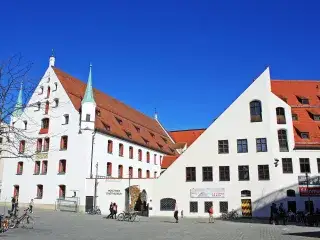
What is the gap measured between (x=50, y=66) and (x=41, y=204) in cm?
1926

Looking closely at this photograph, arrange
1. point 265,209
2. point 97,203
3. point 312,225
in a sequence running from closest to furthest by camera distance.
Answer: point 312,225 < point 265,209 < point 97,203

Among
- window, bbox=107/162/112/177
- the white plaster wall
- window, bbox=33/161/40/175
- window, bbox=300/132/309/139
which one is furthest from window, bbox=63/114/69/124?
window, bbox=300/132/309/139

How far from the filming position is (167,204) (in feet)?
132

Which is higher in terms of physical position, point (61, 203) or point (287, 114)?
point (287, 114)

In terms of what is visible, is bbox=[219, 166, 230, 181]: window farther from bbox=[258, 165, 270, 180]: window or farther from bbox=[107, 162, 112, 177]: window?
bbox=[107, 162, 112, 177]: window

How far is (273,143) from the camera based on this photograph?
38.7m

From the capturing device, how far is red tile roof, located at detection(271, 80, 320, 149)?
39.2 m

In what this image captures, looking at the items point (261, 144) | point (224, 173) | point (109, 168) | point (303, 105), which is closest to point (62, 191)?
point (109, 168)

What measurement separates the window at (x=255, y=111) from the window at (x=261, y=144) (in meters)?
2.18

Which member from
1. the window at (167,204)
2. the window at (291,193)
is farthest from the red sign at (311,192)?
the window at (167,204)

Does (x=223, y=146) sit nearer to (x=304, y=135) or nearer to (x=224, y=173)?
(x=224, y=173)

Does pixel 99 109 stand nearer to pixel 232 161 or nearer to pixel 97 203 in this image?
pixel 97 203

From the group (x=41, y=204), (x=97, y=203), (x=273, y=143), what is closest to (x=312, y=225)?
(x=273, y=143)

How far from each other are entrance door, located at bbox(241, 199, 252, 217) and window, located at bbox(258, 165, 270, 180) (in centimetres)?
279
